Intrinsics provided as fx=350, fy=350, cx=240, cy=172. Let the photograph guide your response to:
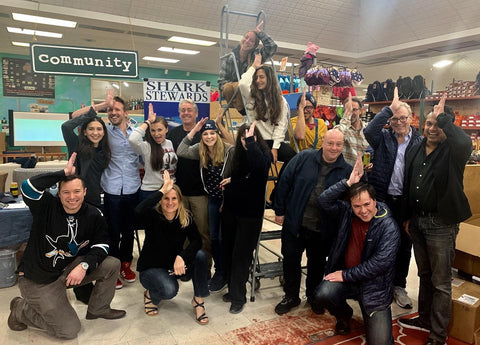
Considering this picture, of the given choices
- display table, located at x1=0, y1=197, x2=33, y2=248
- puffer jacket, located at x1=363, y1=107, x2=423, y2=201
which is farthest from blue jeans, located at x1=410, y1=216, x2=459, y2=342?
display table, located at x1=0, y1=197, x2=33, y2=248

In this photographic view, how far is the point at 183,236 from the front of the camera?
9.18 feet

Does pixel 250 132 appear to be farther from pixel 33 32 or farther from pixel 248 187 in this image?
pixel 33 32

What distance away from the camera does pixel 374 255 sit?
2.37 m

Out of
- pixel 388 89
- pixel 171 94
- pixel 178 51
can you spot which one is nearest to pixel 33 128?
pixel 178 51

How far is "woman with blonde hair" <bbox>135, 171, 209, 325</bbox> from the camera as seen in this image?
2.68 m

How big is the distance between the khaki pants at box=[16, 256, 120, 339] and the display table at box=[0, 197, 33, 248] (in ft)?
2.65

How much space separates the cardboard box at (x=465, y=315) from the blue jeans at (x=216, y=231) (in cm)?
180

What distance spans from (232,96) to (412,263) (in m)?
2.89

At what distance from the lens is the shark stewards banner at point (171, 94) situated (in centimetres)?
418

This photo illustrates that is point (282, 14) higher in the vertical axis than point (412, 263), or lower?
higher

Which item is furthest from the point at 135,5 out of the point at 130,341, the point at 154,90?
the point at 130,341

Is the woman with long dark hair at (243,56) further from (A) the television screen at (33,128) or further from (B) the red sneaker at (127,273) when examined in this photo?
(A) the television screen at (33,128)

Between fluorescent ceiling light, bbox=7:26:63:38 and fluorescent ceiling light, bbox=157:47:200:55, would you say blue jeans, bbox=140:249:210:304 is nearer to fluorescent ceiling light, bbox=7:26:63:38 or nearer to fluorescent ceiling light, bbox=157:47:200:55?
fluorescent ceiling light, bbox=7:26:63:38

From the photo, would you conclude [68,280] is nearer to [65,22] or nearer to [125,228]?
[125,228]
